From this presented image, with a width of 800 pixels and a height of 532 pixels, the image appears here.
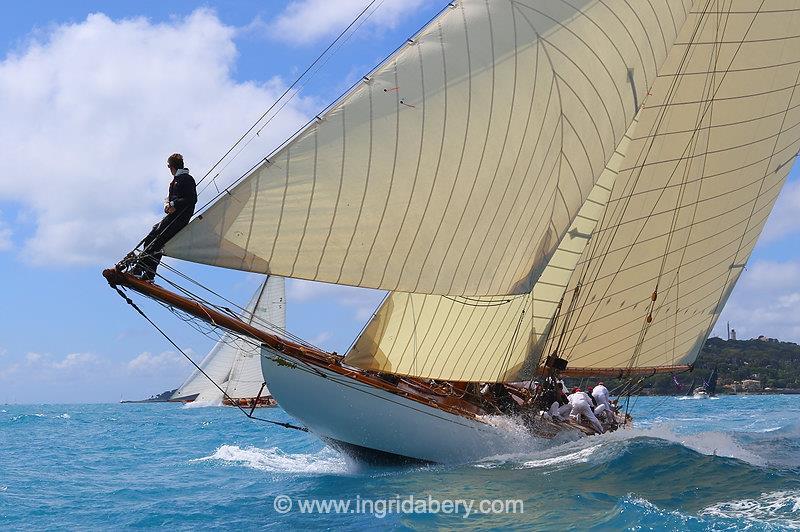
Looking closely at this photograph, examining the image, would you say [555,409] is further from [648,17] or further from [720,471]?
[648,17]

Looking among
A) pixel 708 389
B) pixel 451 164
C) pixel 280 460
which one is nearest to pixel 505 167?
pixel 451 164

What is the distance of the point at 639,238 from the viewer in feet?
66.3

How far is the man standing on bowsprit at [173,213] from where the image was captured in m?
12.2

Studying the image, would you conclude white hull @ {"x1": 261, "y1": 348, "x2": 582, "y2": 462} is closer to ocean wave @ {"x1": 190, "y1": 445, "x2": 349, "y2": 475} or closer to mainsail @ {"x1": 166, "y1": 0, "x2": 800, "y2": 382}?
mainsail @ {"x1": 166, "y1": 0, "x2": 800, "y2": 382}

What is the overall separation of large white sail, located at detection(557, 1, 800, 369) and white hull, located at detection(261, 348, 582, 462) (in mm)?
4772

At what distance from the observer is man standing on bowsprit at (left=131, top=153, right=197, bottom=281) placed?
39.9 ft

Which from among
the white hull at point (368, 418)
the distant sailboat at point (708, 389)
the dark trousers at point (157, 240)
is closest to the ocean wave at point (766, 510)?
the white hull at point (368, 418)

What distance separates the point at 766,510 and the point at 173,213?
829 centimetres

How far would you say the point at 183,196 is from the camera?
12.2m

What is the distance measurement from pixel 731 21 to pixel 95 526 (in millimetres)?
15143

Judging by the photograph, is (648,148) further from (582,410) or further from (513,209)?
(513,209)

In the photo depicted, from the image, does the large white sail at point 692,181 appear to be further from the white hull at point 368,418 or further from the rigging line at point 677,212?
the white hull at point 368,418

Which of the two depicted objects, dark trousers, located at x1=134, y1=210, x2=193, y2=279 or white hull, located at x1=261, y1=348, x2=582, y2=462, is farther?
white hull, located at x1=261, y1=348, x2=582, y2=462

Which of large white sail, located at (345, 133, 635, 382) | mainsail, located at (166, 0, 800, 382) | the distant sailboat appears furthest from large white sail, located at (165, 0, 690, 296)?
the distant sailboat
